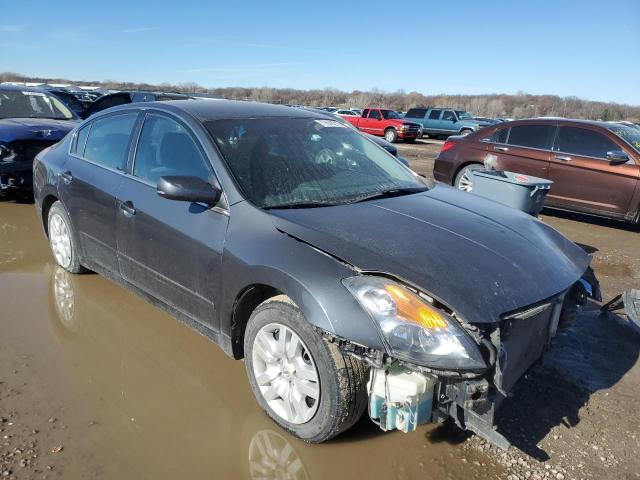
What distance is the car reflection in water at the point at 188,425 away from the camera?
97.3 inches

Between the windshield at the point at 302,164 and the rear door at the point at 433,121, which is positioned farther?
the rear door at the point at 433,121

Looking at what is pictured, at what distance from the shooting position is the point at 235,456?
8.33 ft

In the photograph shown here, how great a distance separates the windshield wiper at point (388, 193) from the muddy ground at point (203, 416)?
127cm

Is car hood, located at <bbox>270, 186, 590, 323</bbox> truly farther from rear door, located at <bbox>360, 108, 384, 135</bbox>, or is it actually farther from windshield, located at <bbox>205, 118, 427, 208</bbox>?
rear door, located at <bbox>360, 108, 384, 135</bbox>

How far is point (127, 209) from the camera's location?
139 inches

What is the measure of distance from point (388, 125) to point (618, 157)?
58.3 feet

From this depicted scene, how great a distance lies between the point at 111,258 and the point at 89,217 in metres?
0.43

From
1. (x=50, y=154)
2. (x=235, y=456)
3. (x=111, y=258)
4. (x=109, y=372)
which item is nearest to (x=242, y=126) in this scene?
(x=111, y=258)

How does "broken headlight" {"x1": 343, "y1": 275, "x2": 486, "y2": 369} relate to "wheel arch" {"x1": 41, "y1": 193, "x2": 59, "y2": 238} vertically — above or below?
above

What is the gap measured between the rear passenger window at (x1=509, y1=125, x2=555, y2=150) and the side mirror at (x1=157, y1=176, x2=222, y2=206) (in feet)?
21.9

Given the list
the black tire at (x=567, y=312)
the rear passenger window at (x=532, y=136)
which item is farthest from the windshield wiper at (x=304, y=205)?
the rear passenger window at (x=532, y=136)

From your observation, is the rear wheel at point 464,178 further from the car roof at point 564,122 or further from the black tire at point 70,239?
the black tire at point 70,239

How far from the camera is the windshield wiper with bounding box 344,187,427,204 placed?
10.5 ft

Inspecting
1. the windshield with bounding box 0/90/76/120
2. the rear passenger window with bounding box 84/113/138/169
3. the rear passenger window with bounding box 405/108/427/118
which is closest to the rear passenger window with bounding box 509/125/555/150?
the rear passenger window with bounding box 84/113/138/169
